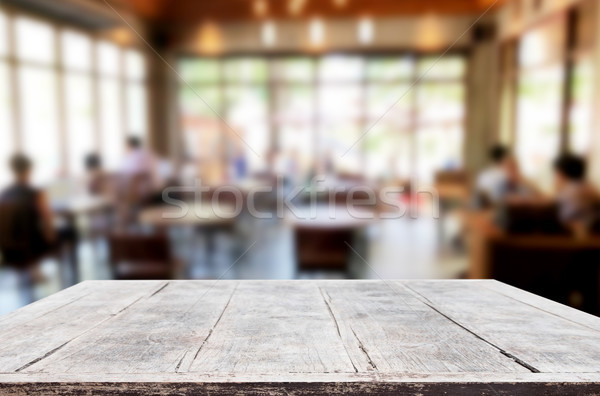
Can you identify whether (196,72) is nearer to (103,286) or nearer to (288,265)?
(288,265)

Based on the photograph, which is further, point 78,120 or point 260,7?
point 260,7

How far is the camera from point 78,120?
231 centimetres

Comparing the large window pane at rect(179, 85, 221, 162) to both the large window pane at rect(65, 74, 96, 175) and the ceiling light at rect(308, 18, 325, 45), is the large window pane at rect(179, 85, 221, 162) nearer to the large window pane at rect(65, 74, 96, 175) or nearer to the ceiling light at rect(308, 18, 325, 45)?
the large window pane at rect(65, 74, 96, 175)

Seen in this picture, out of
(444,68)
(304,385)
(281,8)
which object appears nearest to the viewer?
(304,385)

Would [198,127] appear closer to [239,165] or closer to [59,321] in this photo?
[239,165]

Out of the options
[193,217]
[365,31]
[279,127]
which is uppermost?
[365,31]

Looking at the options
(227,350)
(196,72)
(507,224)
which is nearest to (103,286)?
(227,350)

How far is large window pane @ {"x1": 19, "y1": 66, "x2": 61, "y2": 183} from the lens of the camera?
2.14 meters

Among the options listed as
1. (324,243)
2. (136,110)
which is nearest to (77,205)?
(136,110)

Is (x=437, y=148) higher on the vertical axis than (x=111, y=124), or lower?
lower

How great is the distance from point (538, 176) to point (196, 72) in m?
1.79

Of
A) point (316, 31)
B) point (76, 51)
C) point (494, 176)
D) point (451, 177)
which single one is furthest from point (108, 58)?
point (494, 176)

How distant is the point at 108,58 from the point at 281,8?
98 centimetres

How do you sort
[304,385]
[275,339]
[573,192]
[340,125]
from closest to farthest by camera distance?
1. [304,385]
2. [275,339]
3. [573,192]
4. [340,125]
